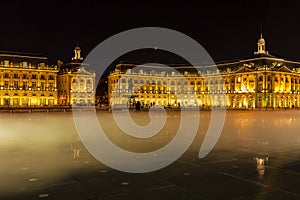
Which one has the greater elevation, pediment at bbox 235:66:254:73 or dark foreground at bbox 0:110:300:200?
pediment at bbox 235:66:254:73

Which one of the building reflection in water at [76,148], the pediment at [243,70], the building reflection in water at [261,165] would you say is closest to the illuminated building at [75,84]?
the pediment at [243,70]

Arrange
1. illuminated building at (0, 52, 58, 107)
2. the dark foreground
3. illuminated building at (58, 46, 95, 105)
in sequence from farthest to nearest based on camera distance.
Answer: illuminated building at (58, 46, 95, 105) → illuminated building at (0, 52, 58, 107) → the dark foreground

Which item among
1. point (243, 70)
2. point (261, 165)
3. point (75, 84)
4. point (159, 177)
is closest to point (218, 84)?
point (243, 70)

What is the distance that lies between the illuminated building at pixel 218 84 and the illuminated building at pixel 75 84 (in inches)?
330

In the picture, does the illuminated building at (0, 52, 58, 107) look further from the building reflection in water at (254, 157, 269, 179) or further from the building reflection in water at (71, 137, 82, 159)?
the building reflection in water at (254, 157, 269, 179)

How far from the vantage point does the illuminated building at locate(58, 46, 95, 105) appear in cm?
10406

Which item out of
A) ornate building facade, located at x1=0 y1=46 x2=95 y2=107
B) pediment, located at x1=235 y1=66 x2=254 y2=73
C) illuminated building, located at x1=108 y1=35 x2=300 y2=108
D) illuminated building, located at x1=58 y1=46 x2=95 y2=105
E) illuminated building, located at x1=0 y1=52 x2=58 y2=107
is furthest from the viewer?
illuminated building, located at x1=58 y1=46 x2=95 y2=105

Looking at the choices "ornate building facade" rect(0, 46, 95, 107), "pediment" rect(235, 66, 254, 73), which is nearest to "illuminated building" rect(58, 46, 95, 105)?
"ornate building facade" rect(0, 46, 95, 107)

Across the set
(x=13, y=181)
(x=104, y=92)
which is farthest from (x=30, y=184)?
(x=104, y=92)

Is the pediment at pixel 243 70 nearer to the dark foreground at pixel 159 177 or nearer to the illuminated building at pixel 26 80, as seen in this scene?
the illuminated building at pixel 26 80

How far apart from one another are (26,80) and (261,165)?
93.9 m

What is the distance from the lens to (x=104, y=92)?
127 m

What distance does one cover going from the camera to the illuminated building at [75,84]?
104062mm

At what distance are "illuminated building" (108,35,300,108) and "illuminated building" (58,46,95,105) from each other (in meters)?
8.38
